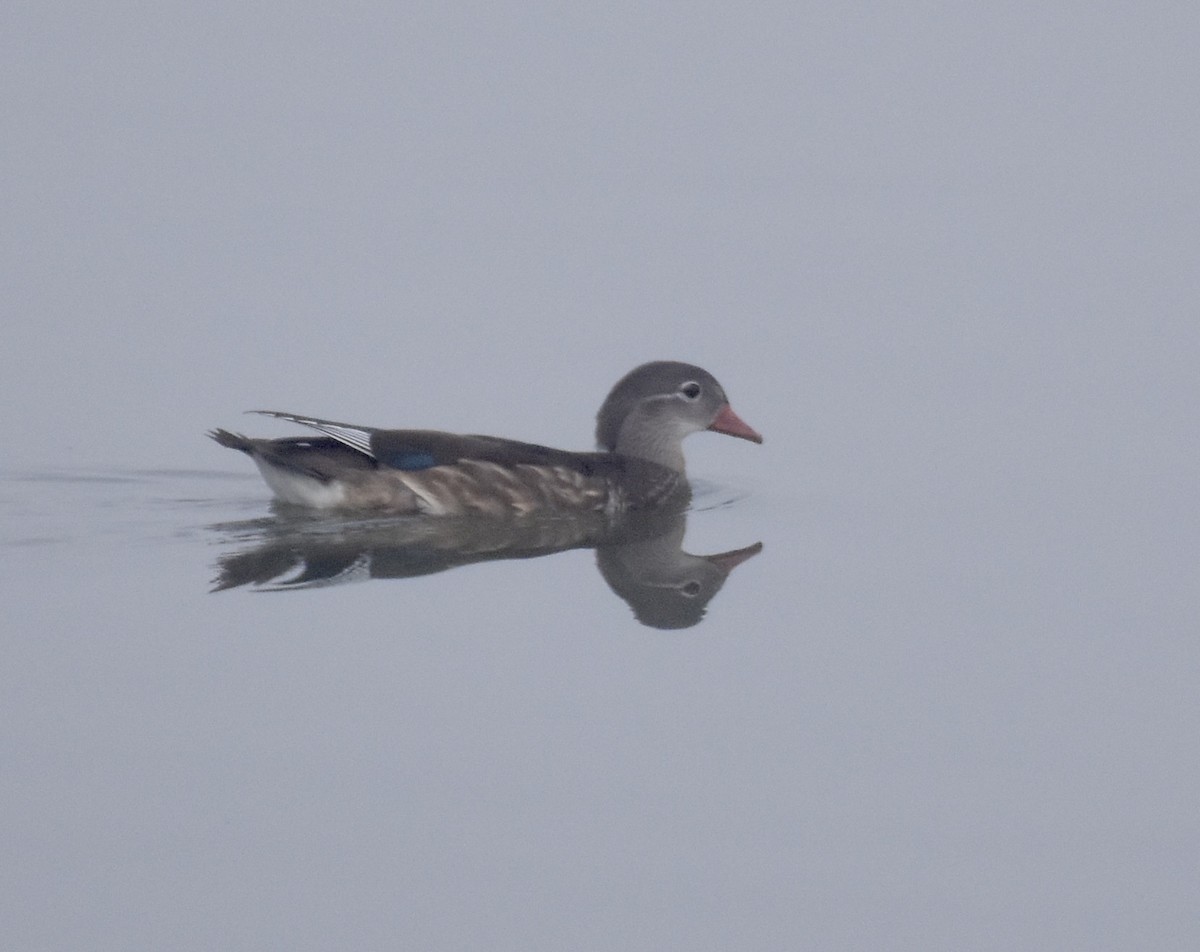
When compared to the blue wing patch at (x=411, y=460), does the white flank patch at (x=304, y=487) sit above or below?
below

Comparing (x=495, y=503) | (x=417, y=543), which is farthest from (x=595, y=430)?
(x=417, y=543)

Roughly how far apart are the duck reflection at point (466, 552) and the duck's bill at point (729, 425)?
866 millimetres

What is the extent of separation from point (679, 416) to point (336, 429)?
7.97ft

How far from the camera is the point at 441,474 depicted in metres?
11.5

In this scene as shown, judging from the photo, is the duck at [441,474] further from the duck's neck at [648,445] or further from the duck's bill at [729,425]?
the duck's bill at [729,425]

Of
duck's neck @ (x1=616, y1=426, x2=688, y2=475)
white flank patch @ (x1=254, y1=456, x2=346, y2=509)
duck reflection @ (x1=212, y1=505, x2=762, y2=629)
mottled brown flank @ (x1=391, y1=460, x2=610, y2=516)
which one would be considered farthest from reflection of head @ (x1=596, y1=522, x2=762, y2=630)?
white flank patch @ (x1=254, y1=456, x2=346, y2=509)

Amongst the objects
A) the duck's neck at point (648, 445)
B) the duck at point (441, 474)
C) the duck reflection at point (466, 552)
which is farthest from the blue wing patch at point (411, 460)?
the duck's neck at point (648, 445)

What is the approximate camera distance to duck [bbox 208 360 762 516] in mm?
11320

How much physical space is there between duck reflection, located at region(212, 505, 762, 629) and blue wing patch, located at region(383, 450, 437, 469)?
0.30 metres

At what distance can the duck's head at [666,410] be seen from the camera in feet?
41.5

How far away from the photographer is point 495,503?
458 inches

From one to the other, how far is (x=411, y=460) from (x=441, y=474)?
190 millimetres

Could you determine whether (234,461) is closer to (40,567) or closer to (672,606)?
(40,567)

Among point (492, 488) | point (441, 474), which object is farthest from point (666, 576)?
point (441, 474)
